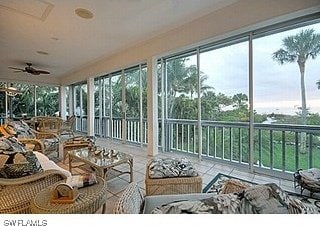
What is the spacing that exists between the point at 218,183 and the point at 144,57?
3.10 m

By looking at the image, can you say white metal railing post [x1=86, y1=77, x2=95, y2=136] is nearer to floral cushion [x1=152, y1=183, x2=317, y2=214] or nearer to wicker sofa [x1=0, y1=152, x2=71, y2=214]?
wicker sofa [x1=0, y1=152, x2=71, y2=214]

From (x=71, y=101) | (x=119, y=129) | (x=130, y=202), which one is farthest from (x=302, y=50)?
(x=71, y=101)

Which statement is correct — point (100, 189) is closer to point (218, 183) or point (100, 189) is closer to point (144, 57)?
point (218, 183)

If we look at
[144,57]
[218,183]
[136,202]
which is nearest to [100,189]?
[136,202]

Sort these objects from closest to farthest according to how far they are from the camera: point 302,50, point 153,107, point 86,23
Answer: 1. point 302,50
2. point 86,23
3. point 153,107

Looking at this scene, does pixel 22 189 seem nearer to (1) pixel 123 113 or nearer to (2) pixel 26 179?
(2) pixel 26 179

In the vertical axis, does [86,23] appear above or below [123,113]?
above

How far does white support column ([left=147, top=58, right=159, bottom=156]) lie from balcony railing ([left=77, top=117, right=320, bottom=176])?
0.36m

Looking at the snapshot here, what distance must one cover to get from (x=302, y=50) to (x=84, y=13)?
3.35 m

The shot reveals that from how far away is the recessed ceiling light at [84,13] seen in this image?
3.14 meters

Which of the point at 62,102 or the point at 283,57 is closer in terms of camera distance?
the point at 283,57

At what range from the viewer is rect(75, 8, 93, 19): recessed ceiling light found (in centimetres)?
314

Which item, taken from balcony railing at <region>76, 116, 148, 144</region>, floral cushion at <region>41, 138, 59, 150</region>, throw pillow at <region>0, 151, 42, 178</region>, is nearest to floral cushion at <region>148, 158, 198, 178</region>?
throw pillow at <region>0, 151, 42, 178</region>

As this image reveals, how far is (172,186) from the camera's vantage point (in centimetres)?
190
